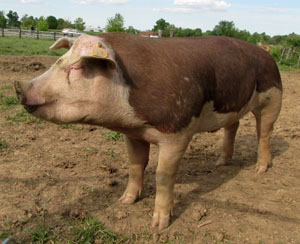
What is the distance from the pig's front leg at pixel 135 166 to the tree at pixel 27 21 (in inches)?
3382

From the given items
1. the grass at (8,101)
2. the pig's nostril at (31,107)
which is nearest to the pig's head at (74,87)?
the pig's nostril at (31,107)

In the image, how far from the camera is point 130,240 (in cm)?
306

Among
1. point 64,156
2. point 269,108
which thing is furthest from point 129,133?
point 269,108

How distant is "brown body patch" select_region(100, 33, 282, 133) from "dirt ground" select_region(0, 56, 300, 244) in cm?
109

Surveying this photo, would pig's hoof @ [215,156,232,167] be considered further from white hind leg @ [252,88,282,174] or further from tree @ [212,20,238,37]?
Answer: tree @ [212,20,238,37]

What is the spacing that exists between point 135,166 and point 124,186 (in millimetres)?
496

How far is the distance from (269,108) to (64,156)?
117 inches

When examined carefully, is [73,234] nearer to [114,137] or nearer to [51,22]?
[114,137]

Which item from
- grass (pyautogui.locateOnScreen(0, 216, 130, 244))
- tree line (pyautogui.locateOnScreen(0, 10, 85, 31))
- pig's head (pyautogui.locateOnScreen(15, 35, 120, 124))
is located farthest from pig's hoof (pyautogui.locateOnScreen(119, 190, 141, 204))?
tree line (pyautogui.locateOnScreen(0, 10, 85, 31))

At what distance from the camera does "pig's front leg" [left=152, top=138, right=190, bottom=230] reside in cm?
307

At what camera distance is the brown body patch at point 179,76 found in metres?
2.82

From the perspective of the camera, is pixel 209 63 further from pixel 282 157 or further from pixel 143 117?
pixel 282 157

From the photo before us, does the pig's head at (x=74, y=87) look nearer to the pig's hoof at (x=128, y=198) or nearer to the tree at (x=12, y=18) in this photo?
the pig's hoof at (x=128, y=198)

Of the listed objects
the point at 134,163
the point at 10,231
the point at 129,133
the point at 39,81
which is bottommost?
the point at 10,231
